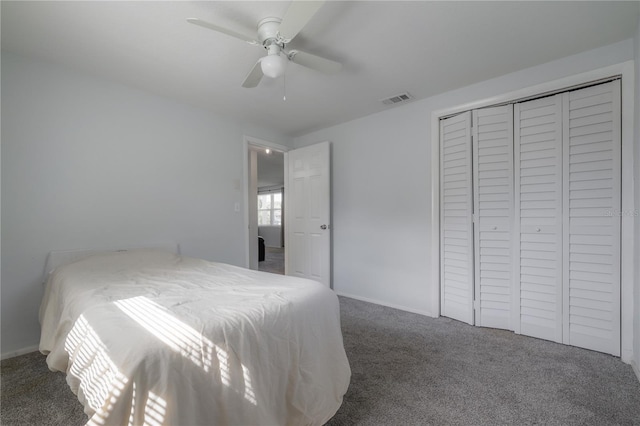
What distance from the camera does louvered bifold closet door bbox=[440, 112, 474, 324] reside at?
2.66 m

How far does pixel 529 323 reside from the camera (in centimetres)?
237

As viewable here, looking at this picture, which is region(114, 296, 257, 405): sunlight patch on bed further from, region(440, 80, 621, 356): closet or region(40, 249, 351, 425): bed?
region(440, 80, 621, 356): closet

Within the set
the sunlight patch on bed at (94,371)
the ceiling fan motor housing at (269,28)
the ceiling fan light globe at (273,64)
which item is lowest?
the sunlight patch on bed at (94,371)

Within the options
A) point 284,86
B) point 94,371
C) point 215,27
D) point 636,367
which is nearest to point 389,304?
point 636,367

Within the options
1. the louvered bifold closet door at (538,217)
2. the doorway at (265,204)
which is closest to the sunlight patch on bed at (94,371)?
the doorway at (265,204)

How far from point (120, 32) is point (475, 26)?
2381 millimetres

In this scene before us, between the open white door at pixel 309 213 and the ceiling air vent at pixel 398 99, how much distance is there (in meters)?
0.97

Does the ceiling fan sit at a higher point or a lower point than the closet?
higher

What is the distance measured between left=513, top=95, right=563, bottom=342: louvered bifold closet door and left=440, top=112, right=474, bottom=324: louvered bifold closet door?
0.38 metres

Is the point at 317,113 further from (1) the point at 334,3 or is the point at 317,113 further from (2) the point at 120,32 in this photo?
(2) the point at 120,32

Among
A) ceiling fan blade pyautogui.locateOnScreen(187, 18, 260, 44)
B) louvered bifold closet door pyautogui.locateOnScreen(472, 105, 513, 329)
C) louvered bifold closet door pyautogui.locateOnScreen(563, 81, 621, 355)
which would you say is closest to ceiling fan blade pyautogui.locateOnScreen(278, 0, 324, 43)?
ceiling fan blade pyautogui.locateOnScreen(187, 18, 260, 44)

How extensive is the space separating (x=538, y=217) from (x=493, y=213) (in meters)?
0.33

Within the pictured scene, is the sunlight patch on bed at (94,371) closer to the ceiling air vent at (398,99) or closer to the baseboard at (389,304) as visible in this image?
the baseboard at (389,304)

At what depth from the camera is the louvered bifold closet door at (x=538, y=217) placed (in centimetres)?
225
